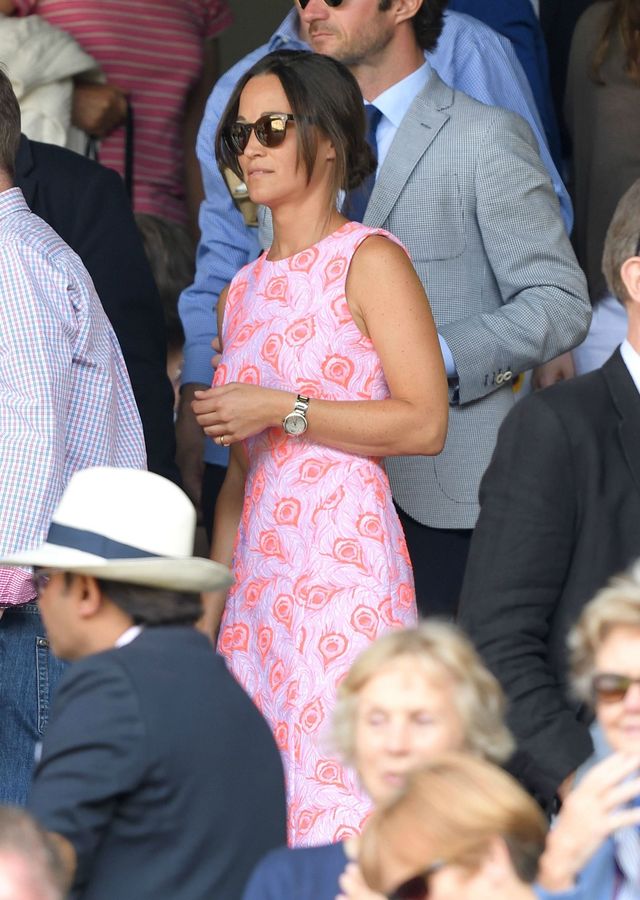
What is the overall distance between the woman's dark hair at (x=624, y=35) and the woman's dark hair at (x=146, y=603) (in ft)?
9.87

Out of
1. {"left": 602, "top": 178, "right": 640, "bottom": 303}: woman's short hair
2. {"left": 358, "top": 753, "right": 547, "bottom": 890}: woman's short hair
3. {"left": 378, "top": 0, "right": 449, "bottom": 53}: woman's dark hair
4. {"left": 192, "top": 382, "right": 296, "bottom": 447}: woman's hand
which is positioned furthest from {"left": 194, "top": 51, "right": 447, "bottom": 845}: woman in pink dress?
{"left": 358, "top": 753, "right": 547, "bottom": 890}: woman's short hair

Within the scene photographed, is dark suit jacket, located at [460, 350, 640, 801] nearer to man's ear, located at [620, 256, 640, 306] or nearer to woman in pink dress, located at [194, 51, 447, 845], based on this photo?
man's ear, located at [620, 256, 640, 306]

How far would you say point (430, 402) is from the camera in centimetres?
404

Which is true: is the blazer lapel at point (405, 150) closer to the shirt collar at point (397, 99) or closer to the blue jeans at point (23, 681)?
the shirt collar at point (397, 99)

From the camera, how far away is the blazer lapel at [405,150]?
4652mm

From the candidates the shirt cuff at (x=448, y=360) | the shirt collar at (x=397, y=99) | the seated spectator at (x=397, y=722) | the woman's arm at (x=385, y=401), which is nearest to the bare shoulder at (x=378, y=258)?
the woman's arm at (x=385, y=401)

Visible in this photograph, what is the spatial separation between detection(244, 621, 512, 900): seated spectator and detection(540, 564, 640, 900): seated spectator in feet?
0.54

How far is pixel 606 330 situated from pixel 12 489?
2.21m

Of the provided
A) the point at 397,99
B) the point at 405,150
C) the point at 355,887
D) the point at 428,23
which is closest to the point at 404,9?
the point at 428,23

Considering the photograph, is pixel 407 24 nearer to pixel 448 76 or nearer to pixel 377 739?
pixel 448 76

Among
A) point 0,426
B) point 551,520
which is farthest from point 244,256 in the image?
point 551,520

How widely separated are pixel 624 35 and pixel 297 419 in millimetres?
2213

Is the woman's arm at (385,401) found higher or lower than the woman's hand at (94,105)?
higher

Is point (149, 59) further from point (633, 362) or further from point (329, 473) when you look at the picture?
point (633, 362)
